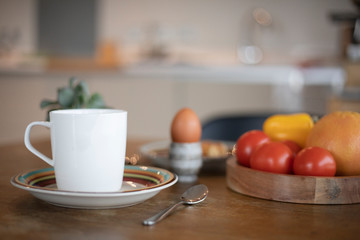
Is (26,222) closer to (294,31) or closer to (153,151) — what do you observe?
(153,151)

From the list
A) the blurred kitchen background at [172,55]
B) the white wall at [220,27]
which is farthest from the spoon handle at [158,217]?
the white wall at [220,27]

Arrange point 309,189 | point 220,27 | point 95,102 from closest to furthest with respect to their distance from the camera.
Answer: point 309,189 < point 95,102 < point 220,27

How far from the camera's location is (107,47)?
4383 mm

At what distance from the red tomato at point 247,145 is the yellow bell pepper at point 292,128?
0.20 ft

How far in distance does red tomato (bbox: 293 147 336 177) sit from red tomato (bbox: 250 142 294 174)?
0.10 feet

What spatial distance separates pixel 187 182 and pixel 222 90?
8.60 ft

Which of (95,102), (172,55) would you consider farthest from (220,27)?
(95,102)

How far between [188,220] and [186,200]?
0.08 metres

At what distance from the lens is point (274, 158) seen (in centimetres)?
75

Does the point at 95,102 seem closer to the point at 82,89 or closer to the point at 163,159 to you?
the point at 82,89

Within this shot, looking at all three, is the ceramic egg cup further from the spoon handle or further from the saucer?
the spoon handle

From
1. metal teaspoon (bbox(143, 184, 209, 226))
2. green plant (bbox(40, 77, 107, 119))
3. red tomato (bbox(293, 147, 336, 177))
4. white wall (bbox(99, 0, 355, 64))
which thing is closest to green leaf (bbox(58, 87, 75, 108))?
green plant (bbox(40, 77, 107, 119))

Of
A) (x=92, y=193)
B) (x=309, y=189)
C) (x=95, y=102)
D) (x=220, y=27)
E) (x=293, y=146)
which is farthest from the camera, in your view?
(x=220, y=27)

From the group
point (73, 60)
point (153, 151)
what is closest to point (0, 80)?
point (73, 60)
